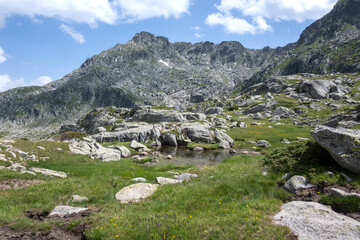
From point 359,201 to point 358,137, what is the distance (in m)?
5.05

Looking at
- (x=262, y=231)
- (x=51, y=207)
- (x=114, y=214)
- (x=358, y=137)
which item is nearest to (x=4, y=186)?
(x=51, y=207)

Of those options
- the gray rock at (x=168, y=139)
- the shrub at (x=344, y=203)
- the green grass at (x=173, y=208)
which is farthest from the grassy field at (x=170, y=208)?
the gray rock at (x=168, y=139)

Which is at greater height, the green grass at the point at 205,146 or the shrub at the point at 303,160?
the shrub at the point at 303,160

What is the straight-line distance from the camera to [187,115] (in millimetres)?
102312

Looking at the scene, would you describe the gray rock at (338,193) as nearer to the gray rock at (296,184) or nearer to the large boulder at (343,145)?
the gray rock at (296,184)

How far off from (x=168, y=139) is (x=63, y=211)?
2095 inches

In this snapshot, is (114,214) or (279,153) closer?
(114,214)

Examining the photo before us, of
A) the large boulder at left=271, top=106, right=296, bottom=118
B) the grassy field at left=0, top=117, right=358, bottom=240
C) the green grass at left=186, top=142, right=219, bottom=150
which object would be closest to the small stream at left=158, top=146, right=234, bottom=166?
the green grass at left=186, top=142, right=219, bottom=150

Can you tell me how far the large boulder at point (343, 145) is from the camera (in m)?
11.8

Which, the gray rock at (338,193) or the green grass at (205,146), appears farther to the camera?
the green grass at (205,146)

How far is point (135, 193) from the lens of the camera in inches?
559

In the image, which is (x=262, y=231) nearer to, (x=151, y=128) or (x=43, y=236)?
(x=43, y=236)

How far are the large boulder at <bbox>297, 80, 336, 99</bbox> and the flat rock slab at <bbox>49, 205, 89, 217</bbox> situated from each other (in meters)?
159

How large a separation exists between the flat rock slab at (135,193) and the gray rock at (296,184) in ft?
30.3
